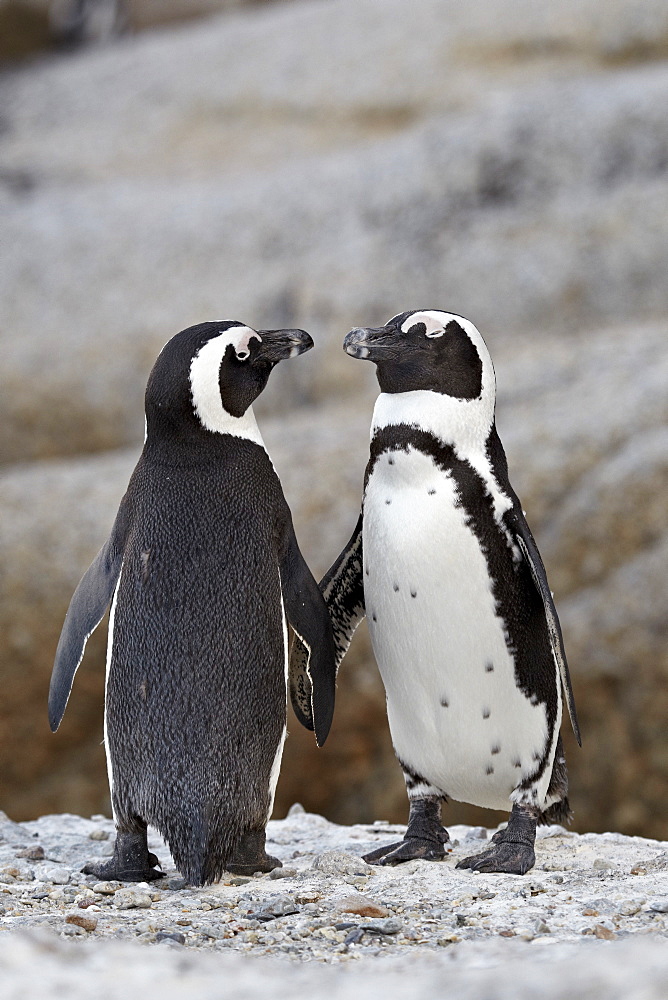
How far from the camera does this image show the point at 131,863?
2.43 metres

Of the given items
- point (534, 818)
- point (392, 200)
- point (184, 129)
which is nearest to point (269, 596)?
point (534, 818)

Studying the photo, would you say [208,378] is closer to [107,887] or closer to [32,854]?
[107,887]

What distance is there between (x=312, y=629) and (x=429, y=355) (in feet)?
2.07

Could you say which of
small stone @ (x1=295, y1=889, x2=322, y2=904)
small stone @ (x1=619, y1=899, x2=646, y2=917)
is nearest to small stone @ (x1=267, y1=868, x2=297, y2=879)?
small stone @ (x1=295, y1=889, x2=322, y2=904)

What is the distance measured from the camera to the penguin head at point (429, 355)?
2590 mm

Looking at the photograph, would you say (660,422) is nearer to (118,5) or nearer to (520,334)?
(520,334)

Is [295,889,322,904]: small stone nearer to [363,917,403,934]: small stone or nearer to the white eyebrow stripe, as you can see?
[363,917,403,934]: small stone

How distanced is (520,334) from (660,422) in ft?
7.78

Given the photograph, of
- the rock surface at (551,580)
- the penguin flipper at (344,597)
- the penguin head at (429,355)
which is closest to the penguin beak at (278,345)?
the penguin head at (429,355)

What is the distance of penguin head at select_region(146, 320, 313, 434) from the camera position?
2443 mm

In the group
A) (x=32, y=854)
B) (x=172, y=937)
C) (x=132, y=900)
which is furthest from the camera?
(x=32, y=854)

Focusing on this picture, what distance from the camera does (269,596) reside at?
7.93ft

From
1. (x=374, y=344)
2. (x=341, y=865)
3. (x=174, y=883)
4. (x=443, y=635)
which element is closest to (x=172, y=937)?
(x=174, y=883)

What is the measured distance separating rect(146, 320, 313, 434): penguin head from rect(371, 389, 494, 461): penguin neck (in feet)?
0.87
